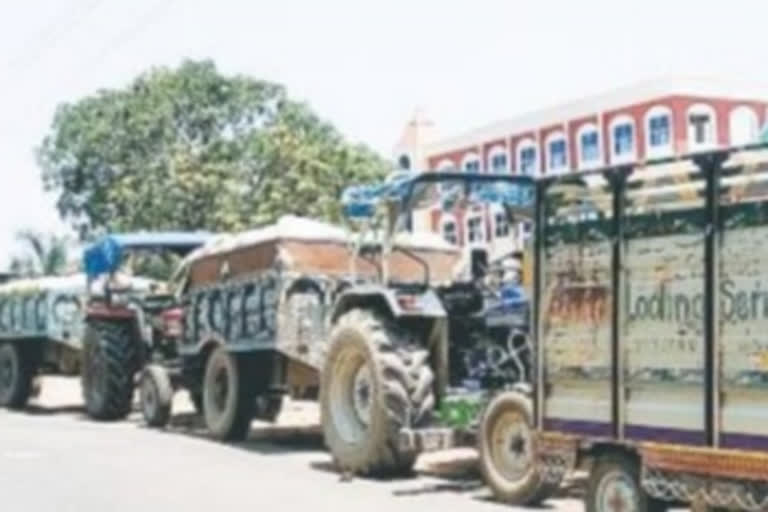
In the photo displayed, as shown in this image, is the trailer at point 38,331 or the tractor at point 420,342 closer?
the tractor at point 420,342

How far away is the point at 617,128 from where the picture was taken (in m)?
56.9

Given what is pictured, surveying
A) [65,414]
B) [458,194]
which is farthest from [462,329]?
[65,414]

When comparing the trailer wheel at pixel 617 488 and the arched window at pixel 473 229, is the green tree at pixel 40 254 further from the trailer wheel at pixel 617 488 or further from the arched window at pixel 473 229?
the trailer wheel at pixel 617 488

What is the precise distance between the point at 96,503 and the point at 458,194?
4.64m

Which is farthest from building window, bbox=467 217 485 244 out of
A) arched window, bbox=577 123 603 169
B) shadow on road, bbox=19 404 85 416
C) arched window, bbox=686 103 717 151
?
shadow on road, bbox=19 404 85 416

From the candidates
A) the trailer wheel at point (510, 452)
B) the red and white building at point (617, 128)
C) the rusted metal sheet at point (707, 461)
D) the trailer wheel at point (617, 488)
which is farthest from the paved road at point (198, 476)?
the red and white building at point (617, 128)

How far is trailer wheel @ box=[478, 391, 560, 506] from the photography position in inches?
503

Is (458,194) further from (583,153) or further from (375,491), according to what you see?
(583,153)

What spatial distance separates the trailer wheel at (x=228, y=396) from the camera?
61.8 feet

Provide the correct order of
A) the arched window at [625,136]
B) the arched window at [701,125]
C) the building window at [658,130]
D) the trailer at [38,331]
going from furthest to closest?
the arched window at [625,136]
the building window at [658,130]
the arched window at [701,125]
the trailer at [38,331]

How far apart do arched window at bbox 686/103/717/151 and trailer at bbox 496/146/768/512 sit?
4467 centimetres

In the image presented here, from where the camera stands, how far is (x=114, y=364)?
2239cm

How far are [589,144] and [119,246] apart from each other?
36.9 meters

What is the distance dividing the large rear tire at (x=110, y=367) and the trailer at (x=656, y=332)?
39.0ft
